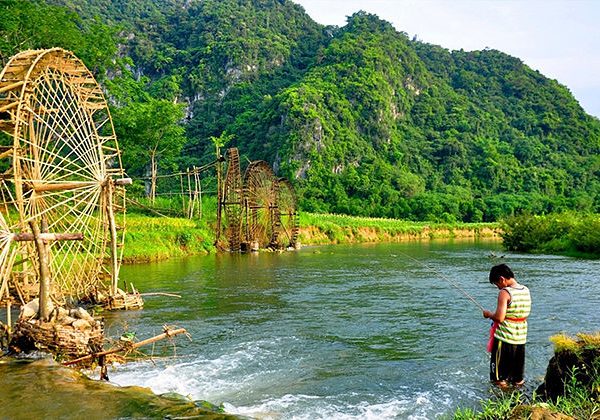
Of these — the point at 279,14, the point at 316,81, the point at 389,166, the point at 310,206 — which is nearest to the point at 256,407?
the point at 310,206

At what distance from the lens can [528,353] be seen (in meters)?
11.9

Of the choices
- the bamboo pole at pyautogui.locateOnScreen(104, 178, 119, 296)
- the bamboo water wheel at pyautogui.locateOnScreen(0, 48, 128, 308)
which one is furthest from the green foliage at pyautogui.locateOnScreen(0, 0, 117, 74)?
the bamboo pole at pyautogui.locateOnScreen(104, 178, 119, 296)

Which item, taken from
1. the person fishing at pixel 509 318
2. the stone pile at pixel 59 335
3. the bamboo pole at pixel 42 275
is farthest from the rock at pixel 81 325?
the person fishing at pixel 509 318

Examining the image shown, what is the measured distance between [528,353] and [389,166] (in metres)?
105

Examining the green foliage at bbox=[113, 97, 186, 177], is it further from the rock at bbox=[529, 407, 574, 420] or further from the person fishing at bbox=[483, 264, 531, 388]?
the rock at bbox=[529, 407, 574, 420]

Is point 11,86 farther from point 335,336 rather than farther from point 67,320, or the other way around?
point 335,336

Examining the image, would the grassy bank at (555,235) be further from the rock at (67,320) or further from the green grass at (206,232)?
the rock at (67,320)

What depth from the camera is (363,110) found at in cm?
12312

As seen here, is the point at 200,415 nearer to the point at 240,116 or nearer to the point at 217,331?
the point at 217,331

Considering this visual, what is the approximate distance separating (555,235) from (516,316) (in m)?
37.9

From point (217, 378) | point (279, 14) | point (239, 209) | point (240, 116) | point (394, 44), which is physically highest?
point (279, 14)

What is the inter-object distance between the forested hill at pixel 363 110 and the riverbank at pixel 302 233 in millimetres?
19313

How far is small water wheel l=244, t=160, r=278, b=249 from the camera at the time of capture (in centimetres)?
4305

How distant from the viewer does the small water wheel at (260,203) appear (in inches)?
1695
